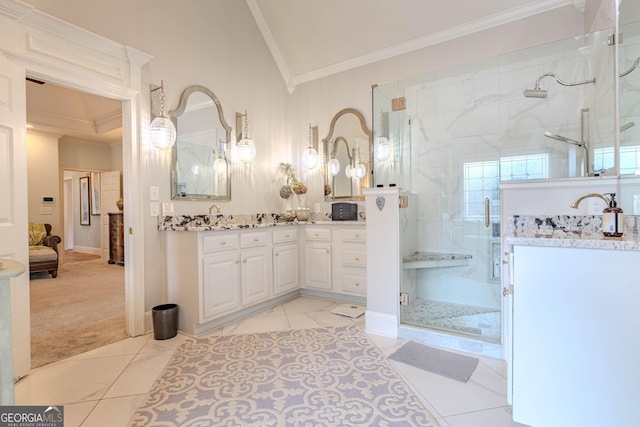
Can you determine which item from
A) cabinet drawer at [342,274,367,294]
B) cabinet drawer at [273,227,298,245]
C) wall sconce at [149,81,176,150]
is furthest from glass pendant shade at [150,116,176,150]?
cabinet drawer at [342,274,367,294]

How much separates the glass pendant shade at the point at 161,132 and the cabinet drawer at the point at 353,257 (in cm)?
211

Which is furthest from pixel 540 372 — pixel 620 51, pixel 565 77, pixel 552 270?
pixel 565 77

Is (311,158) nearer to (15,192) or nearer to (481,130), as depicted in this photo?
(481,130)

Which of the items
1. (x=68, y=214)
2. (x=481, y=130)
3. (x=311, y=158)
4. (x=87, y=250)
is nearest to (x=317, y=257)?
(x=311, y=158)

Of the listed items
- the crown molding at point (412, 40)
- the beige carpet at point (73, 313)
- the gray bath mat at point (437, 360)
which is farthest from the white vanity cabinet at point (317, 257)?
Result: the crown molding at point (412, 40)

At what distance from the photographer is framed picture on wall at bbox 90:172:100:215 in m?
7.77

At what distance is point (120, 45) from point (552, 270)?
3351mm

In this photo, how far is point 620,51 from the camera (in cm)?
175

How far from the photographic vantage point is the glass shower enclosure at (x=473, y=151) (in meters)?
2.55

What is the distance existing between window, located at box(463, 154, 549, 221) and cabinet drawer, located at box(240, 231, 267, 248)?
218 cm

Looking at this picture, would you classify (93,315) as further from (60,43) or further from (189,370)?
(60,43)

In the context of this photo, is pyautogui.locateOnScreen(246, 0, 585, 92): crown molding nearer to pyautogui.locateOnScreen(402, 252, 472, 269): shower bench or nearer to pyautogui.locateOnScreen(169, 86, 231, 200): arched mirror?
pyautogui.locateOnScreen(169, 86, 231, 200): arched mirror

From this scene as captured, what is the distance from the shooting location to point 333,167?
4086mm
